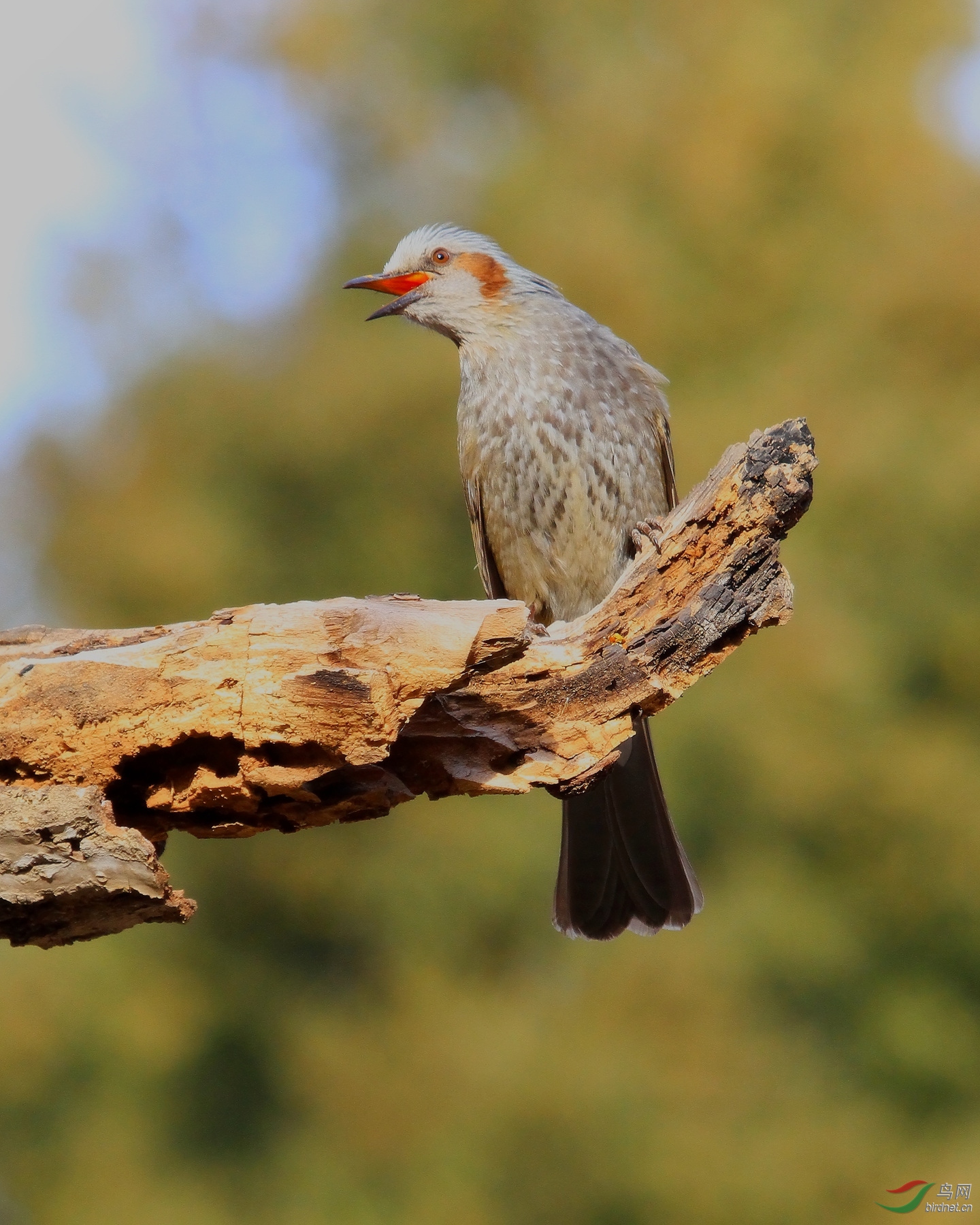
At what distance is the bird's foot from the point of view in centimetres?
312

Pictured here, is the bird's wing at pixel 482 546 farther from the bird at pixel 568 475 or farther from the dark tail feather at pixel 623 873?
the dark tail feather at pixel 623 873

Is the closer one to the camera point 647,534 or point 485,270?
point 647,534

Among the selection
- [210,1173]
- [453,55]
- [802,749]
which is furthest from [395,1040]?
[453,55]

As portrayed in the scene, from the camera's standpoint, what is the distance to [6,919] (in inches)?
102

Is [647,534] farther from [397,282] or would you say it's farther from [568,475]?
[397,282]

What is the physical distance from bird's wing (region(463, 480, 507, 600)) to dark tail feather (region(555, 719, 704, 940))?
36.8 inches

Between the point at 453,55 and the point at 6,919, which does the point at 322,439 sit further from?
the point at 6,919

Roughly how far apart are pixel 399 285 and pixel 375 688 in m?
2.70

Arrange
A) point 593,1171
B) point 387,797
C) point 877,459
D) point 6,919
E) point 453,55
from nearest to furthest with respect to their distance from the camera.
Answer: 1. point 6,919
2. point 387,797
3. point 593,1171
4. point 877,459
5. point 453,55

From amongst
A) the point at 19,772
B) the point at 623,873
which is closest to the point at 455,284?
the point at 623,873

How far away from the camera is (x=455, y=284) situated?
4.77 m

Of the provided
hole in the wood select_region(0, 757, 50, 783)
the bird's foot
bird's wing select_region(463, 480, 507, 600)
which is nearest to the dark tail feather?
the bird's foot

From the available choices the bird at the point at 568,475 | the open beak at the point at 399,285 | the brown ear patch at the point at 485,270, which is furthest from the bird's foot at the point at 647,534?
the open beak at the point at 399,285

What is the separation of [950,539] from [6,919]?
748 centimetres
